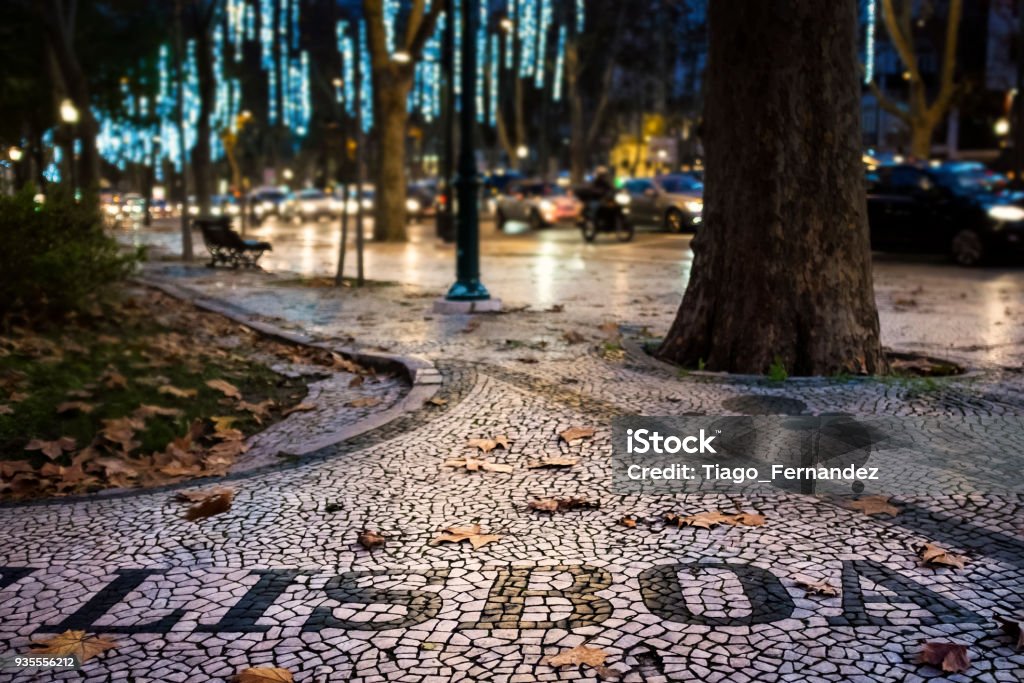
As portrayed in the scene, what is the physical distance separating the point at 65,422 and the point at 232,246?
14331 millimetres

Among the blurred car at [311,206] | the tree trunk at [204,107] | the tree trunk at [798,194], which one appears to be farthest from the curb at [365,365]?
the blurred car at [311,206]

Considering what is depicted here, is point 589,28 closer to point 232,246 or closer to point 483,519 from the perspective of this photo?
point 232,246

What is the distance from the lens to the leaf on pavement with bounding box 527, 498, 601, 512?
17.1ft

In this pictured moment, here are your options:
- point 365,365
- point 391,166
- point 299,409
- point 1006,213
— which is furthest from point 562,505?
point 391,166

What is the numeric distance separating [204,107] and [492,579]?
4227cm

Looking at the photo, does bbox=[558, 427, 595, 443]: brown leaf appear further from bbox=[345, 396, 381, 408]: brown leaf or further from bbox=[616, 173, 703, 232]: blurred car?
bbox=[616, 173, 703, 232]: blurred car

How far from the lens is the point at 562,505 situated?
5.25 meters

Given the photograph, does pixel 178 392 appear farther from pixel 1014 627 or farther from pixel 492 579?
pixel 1014 627

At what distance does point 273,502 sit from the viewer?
17.9 feet

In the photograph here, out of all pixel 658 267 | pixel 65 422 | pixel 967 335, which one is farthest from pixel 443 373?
pixel 658 267

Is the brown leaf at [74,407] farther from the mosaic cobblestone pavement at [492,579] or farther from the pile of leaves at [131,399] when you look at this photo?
the mosaic cobblestone pavement at [492,579]

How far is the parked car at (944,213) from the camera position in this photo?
65.1 feet

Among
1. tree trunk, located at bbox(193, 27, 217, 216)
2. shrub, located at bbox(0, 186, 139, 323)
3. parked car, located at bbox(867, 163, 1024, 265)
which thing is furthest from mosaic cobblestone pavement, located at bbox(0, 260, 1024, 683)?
tree trunk, located at bbox(193, 27, 217, 216)

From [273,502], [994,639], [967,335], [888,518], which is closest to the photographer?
[994,639]
